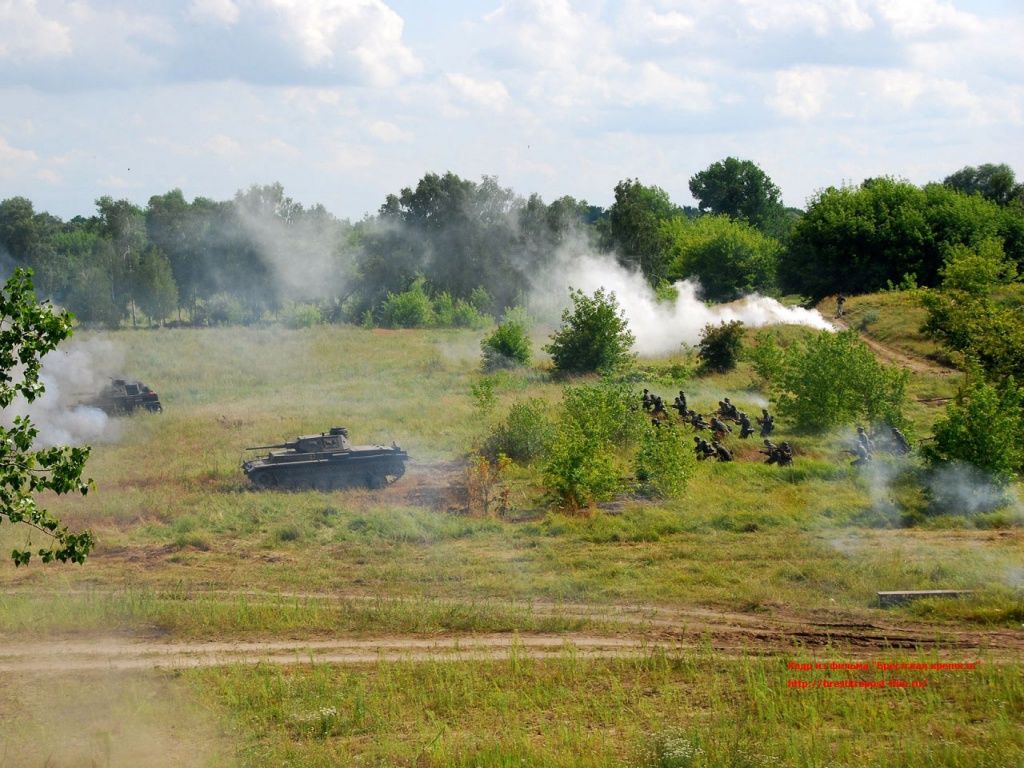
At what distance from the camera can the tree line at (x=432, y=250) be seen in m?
52.2

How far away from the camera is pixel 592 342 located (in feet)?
113

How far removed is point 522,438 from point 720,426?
472 centimetres

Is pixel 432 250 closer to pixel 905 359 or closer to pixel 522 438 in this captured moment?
pixel 905 359

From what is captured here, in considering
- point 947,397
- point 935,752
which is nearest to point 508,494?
point 935,752

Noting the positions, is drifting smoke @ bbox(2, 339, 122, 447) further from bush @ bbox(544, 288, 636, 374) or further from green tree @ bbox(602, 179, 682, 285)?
green tree @ bbox(602, 179, 682, 285)

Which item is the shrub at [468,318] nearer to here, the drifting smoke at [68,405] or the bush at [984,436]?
the drifting smoke at [68,405]

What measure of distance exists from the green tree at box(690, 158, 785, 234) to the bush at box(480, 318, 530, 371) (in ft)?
206

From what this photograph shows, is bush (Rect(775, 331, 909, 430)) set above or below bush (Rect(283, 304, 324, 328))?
below

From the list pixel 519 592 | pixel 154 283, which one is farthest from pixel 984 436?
pixel 154 283

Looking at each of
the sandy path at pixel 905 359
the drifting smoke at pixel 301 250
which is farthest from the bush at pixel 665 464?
the drifting smoke at pixel 301 250

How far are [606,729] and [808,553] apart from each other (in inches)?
284

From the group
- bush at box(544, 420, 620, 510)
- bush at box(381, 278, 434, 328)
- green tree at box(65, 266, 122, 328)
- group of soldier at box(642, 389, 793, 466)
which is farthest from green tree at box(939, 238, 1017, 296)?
green tree at box(65, 266, 122, 328)

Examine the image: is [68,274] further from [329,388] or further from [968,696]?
[968,696]

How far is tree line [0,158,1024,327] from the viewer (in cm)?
5219
